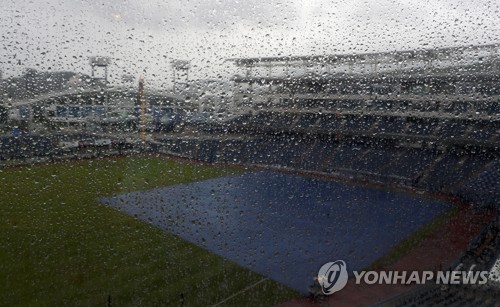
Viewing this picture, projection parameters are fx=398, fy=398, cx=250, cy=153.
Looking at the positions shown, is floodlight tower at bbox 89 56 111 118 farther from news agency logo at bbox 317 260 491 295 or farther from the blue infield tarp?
news agency logo at bbox 317 260 491 295

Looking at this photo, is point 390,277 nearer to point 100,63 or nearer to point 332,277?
point 332,277

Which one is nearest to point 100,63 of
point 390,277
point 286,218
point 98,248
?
point 98,248

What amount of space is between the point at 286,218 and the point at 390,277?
1.83 feet

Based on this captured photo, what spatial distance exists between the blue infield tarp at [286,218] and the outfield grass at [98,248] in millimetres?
80

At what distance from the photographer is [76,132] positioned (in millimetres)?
1367

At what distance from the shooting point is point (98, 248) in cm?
169

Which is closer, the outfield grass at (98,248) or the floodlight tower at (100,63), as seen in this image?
the floodlight tower at (100,63)

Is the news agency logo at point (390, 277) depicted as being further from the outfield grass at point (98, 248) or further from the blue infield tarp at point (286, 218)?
the outfield grass at point (98, 248)

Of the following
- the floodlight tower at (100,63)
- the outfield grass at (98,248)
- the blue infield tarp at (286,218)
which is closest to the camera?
Answer: the floodlight tower at (100,63)

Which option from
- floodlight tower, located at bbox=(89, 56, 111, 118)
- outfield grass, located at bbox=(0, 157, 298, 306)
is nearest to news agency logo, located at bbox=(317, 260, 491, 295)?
outfield grass, located at bbox=(0, 157, 298, 306)

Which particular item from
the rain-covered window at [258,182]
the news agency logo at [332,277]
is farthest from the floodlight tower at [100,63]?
the news agency logo at [332,277]

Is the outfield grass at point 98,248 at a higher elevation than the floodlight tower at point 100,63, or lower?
lower

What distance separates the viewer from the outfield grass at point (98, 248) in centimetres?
149

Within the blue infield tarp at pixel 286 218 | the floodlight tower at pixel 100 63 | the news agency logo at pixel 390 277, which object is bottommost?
the news agency logo at pixel 390 277
